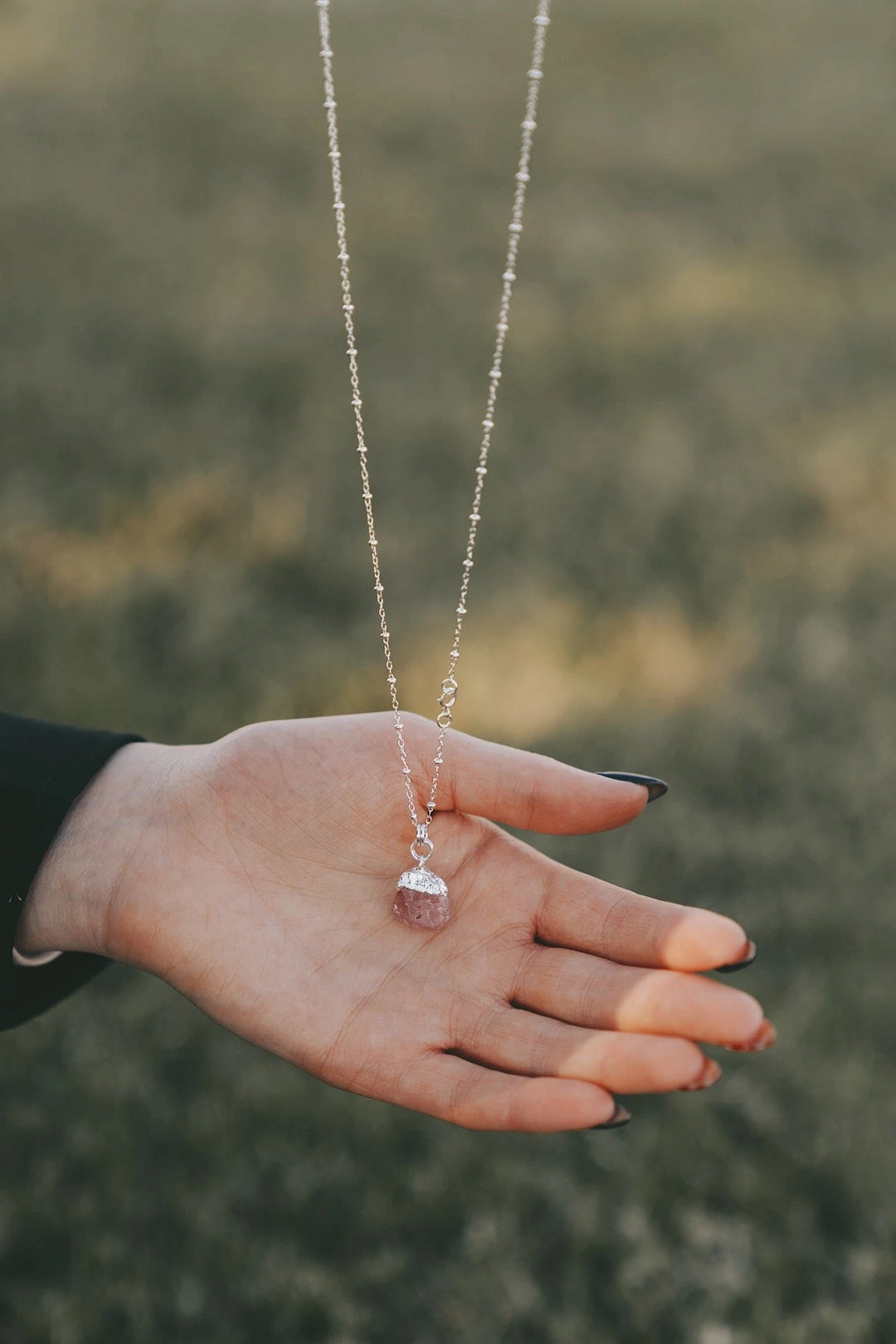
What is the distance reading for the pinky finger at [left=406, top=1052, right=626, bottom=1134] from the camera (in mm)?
1966

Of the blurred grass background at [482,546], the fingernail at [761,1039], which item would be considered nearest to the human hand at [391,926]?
the fingernail at [761,1039]

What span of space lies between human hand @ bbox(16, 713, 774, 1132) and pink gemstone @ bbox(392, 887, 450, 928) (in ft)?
0.09

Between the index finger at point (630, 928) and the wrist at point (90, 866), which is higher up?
the index finger at point (630, 928)

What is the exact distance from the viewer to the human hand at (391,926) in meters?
2.03

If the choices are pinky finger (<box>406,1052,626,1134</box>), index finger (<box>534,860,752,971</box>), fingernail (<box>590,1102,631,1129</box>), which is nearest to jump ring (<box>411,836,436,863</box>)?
index finger (<box>534,860,752,971</box>)

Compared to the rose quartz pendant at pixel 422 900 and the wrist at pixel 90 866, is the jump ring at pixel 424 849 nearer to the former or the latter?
the rose quartz pendant at pixel 422 900

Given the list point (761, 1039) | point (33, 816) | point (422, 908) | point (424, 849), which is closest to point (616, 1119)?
point (761, 1039)

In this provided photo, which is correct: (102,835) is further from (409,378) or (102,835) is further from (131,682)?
(409,378)

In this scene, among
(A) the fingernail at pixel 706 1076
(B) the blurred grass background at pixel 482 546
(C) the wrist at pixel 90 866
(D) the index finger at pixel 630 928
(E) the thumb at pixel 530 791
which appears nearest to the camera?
(A) the fingernail at pixel 706 1076

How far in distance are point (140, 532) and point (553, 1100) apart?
3.88m

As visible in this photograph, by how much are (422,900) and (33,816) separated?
873mm

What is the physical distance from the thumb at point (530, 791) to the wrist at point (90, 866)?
661 millimetres

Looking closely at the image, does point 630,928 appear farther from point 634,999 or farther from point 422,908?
point 422,908

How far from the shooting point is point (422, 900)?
2.36 meters
